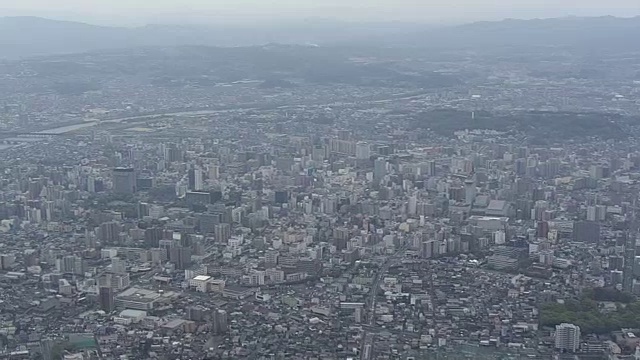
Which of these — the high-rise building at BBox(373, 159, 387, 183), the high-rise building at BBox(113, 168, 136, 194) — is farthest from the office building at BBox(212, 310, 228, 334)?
the high-rise building at BBox(373, 159, 387, 183)

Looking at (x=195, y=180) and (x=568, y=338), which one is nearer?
(x=568, y=338)

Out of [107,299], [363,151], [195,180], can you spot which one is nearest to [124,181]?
[195,180]

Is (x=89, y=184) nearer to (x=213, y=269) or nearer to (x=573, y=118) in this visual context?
(x=213, y=269)

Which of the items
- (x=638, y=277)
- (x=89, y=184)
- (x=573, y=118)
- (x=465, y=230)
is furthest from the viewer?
(x=573, y=118)

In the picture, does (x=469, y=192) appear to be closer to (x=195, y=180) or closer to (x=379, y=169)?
(x=379, y=169)

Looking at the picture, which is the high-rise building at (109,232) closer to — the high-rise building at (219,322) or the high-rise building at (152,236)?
the high-rise building at (152,236)

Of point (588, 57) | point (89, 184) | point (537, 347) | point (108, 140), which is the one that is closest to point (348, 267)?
point (537, 347)
